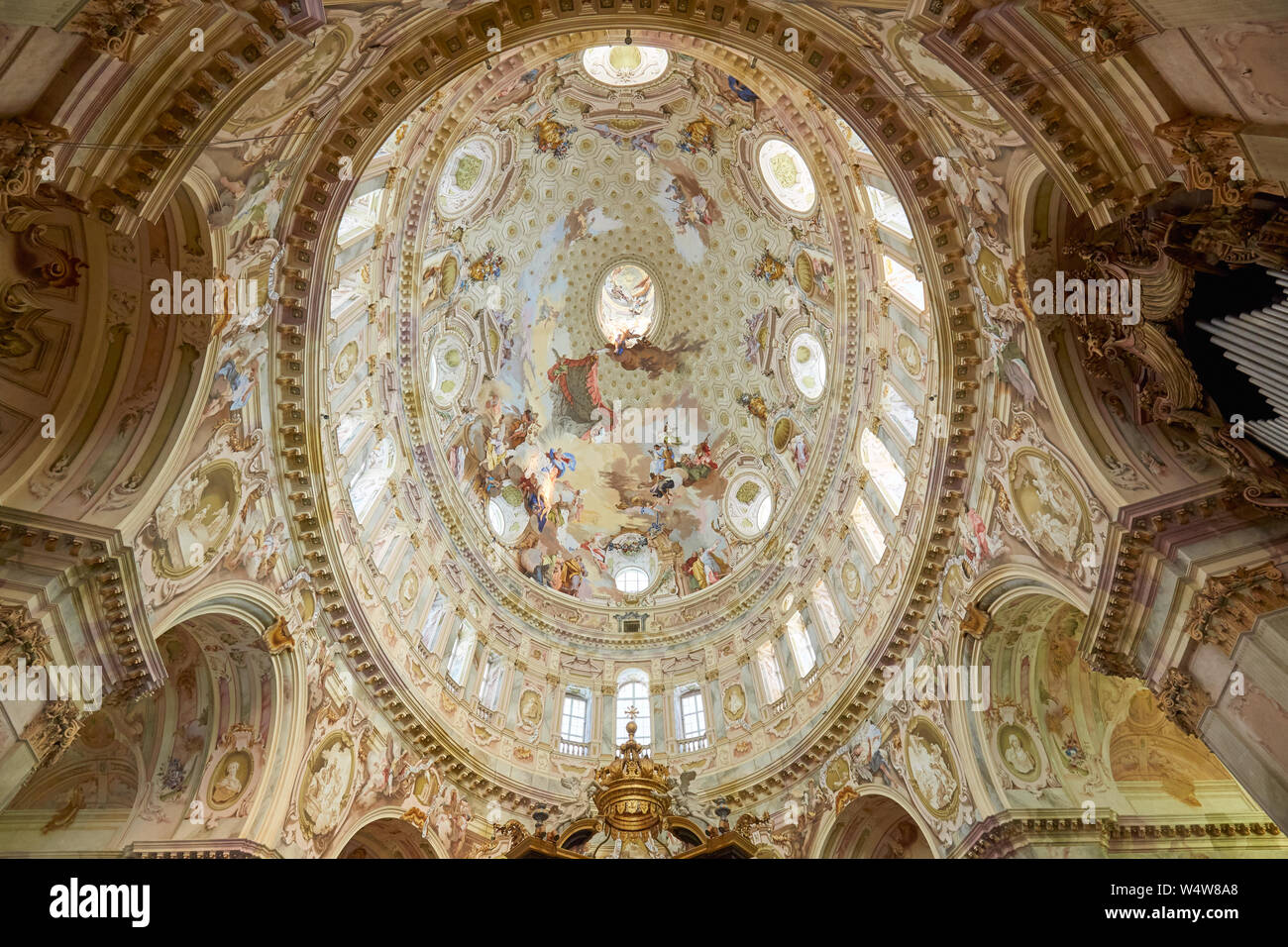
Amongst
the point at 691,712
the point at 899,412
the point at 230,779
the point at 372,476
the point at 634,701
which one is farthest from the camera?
the point at 634,701

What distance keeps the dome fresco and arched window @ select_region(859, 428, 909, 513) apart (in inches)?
4.5

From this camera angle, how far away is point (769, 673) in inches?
985

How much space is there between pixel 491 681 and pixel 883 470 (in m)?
13.6

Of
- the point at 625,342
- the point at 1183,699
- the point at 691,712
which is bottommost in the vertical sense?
the point at 1183,699

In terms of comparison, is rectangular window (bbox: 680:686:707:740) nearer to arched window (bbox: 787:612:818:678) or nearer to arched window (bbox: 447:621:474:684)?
arched window (bbox: 787:612:818:678)

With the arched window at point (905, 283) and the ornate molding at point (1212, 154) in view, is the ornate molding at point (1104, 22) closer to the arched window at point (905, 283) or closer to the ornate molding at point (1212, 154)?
the ornate molding at point (1212, 154)

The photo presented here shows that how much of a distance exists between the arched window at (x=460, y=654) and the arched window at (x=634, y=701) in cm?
562

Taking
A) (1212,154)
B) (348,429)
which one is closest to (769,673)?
(348,429)

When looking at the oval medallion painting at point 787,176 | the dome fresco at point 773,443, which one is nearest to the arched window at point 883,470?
the dome fresco at point 773,443

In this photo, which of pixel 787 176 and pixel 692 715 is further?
pixel 692 715

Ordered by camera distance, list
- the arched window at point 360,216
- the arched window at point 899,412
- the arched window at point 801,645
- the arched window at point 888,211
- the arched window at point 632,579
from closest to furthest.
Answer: the arched window at point 888,211
the arched window at point 360,216
the arched window at point 899,412
the arched window at point 801,645
the arched window at point 632,579

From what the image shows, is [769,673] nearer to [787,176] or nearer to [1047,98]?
[787,176]

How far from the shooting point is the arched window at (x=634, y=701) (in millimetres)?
25766

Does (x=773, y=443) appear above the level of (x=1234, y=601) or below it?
above
